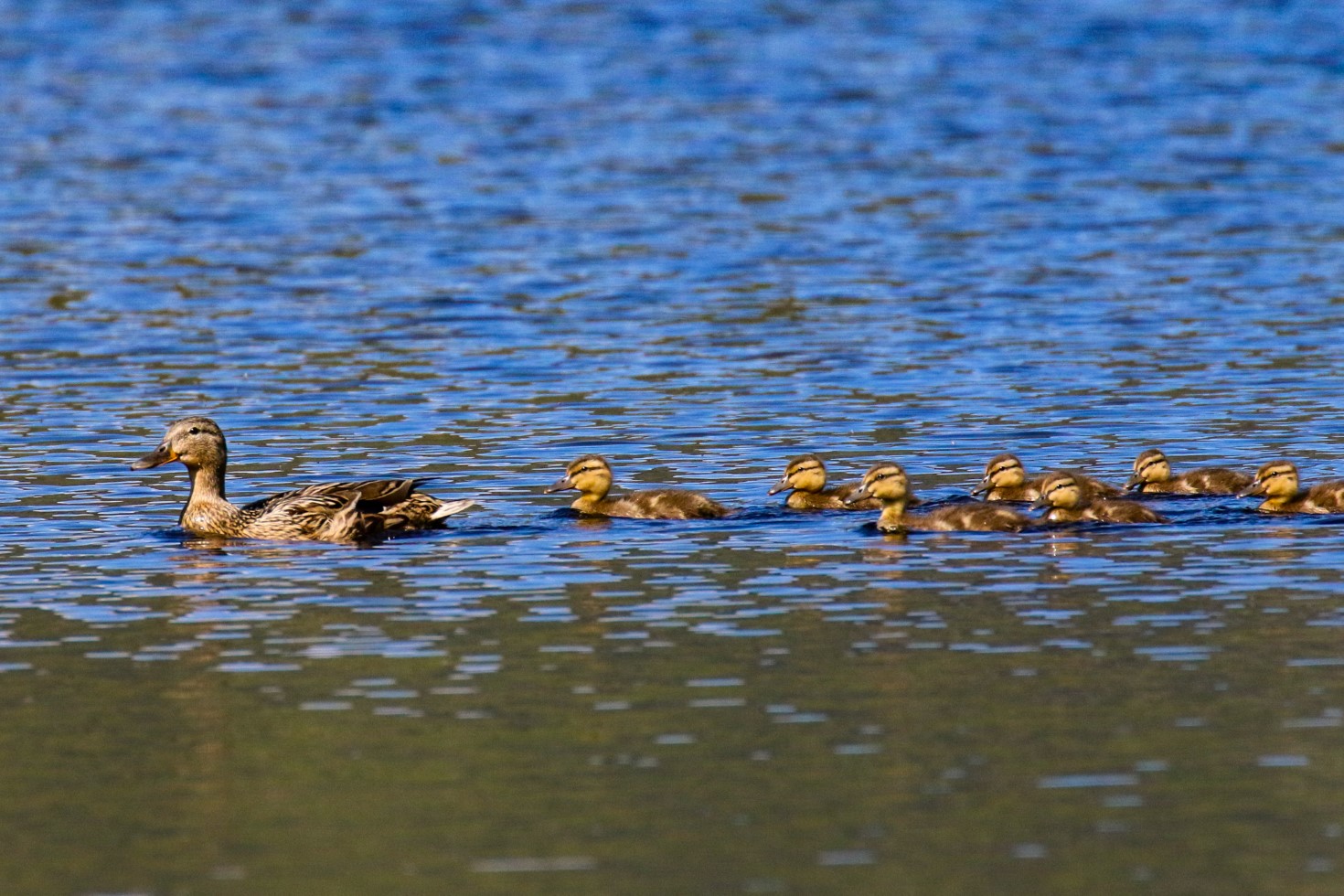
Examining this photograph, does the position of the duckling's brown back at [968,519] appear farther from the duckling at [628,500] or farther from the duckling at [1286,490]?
→ the duckling at [1286,490]

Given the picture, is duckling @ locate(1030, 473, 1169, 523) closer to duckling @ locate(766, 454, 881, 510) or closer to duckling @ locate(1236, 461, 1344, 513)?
duckling @ locate(1236, 461, 1344, 513)

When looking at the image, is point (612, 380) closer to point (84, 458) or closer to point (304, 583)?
point (84, 458)

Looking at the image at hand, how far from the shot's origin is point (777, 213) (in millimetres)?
29234

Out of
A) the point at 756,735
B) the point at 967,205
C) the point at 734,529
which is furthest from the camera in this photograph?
the point at 967,205

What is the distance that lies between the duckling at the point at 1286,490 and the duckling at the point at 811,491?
2.16 m

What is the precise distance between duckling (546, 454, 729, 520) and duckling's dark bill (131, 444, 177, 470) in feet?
7.59

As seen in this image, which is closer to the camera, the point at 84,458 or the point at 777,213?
the point at 84,458

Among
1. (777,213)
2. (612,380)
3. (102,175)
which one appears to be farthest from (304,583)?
(102,175)

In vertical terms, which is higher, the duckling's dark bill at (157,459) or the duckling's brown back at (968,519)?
the duckling's dark bill at (157,459)

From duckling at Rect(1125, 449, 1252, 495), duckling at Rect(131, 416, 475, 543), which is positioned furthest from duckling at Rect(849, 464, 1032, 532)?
duckling at Rect(131, 416, 475, 543)

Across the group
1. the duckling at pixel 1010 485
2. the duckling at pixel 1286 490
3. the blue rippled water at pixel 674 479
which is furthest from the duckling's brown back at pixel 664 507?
the duckling at pixel 1286 490

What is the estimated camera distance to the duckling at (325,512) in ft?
46.6

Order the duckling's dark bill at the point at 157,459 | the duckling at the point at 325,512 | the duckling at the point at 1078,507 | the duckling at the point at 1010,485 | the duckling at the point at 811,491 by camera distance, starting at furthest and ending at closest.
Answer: the duckling's dark bill at the point at 157,459
the duckling at the point at 811,491
the duckling at the point at 1010,485
the duckling at the point at 325,512
the duckling at the point at 1078,507

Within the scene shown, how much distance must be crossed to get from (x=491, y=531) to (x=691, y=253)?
12.7m
